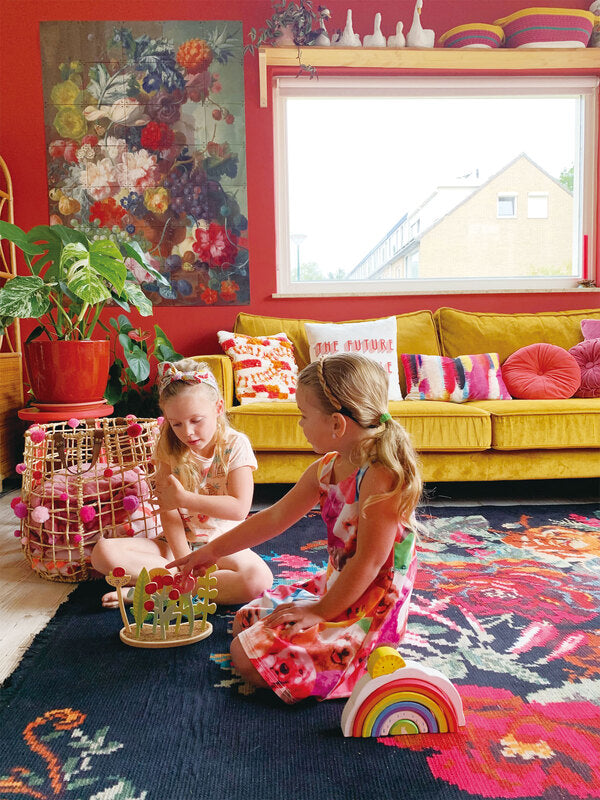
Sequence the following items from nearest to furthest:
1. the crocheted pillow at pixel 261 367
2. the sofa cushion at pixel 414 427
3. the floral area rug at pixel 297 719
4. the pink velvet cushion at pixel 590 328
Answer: the floral area rug at pixel 297 719, the sofa cushion at pixel 414 427, the crocheted pillow at pixel 261 367, the pink velvet cushion at pixel 590 328

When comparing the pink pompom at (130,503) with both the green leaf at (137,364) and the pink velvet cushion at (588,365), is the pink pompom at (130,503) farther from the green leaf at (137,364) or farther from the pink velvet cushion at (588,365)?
the pink velvet cushion at (588,365)

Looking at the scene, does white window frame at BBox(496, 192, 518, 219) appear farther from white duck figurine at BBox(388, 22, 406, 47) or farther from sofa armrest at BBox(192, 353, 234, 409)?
sofa armrest at BBox(192, 353, 234, 409)

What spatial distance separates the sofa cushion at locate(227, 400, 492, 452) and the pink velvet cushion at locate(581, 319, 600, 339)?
3.19ft

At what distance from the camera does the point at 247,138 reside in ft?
11.5

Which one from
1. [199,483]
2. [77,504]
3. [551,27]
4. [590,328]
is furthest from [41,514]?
[551,27]

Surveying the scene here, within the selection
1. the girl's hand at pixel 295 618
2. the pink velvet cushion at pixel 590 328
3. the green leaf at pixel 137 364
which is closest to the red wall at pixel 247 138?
the pink velvet cushion at pixel 590 328

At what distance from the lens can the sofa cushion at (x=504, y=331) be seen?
3.28m

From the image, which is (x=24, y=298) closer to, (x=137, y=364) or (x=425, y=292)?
(x=137, y=364)

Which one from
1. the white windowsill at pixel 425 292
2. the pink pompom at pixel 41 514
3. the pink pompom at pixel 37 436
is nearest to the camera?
the pink pompom at pixel 41 514

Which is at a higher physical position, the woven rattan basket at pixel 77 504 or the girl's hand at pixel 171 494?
the girl's hand at pixel 171 494

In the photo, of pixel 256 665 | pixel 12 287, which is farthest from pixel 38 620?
pixel 12 287

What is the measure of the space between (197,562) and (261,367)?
169 cm

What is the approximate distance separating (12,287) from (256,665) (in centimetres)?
160

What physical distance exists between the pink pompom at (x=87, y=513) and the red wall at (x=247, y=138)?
6.17 ft
